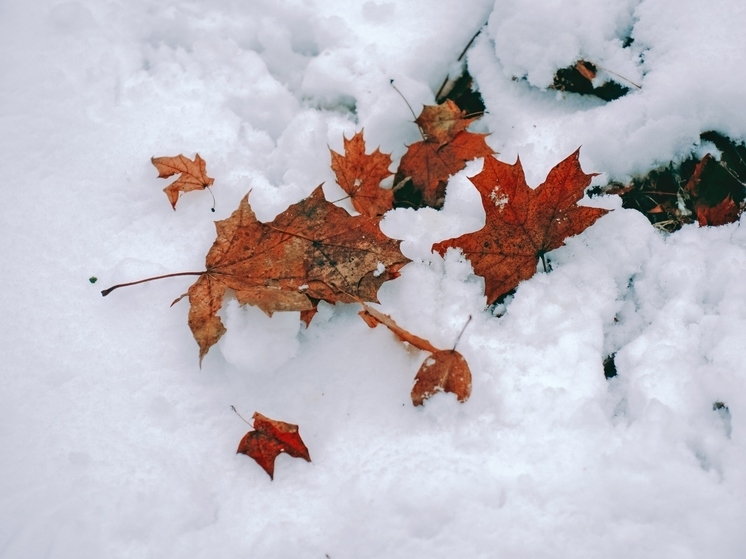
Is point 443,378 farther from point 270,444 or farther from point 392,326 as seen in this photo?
point 270,444

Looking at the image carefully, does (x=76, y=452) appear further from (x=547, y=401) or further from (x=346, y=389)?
(x=547, y=401)

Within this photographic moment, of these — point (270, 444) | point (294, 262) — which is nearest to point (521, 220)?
point (294, 262)

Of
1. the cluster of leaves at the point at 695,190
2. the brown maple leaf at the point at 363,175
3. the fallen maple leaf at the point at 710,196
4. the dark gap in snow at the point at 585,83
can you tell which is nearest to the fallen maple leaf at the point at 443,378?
the brown maple leaf at the point at 363,175

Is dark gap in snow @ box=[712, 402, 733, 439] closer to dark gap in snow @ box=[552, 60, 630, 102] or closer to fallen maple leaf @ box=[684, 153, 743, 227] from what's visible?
fallen maple leaf @ box=[684, 153, 743, 227]

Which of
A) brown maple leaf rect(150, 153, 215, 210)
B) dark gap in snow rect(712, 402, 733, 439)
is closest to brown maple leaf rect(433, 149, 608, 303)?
dark gap in snow rect(712, 402, 733, 439)

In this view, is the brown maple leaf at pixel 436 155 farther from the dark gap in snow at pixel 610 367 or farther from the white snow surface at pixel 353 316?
the dark gap in snow at pixel 610 367

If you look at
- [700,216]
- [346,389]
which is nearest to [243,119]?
[346,389]
